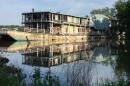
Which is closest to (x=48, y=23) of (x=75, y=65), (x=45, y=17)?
(x=45, y=17)

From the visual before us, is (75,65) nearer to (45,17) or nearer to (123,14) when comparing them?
(45,17)

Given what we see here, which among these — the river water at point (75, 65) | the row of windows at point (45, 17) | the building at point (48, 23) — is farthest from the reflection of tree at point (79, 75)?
the row of windows at point (45, 17)

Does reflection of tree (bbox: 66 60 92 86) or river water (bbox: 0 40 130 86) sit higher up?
reflection of tree (bbox: 66 60 92 86)

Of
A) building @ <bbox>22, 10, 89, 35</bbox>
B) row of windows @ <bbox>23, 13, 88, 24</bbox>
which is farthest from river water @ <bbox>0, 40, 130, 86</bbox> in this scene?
row of windows @ <bbox>23, 13, 88, 24</bbox>

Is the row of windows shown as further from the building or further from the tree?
the tree

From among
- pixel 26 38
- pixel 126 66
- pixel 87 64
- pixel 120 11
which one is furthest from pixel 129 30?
pixel 87 64

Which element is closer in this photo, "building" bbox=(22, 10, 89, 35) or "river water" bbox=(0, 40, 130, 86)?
"river water" bbox=(0, 40, 130, 86)

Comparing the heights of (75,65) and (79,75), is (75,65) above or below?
above

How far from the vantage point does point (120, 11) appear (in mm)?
93562

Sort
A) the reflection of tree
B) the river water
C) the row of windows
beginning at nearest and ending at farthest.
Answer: the reflection of tree < the river water < the row of windows

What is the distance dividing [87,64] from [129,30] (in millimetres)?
73224

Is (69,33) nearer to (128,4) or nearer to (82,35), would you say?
(82,35)

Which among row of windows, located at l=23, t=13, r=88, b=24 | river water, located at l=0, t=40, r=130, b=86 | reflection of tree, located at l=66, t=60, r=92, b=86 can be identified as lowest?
river water, located at l=0, t=40, r=130, b=86

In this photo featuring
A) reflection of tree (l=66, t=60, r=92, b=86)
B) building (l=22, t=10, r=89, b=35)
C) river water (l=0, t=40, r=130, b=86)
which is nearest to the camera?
reflection of tree (l=66, t=60, r=92, b=86)
